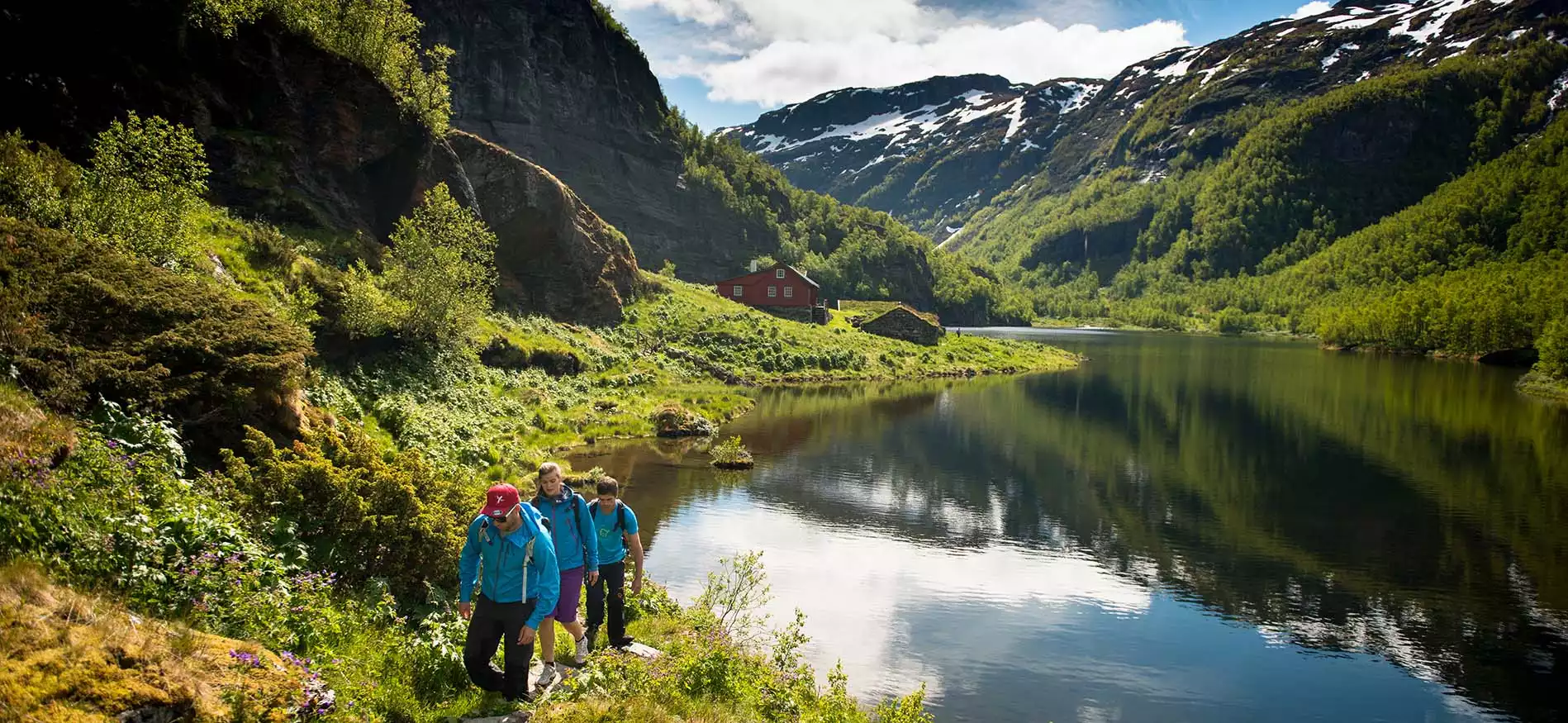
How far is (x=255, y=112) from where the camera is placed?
3356 centimetres

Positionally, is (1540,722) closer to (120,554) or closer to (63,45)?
(120,554)

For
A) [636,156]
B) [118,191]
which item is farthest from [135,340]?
[636,156]

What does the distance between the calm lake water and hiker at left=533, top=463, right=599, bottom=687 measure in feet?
23.6

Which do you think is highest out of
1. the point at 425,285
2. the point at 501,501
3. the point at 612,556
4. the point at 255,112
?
the point at 255,112

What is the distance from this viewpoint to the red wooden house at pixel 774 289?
9719 cm

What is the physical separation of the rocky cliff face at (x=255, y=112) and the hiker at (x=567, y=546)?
22.4 m

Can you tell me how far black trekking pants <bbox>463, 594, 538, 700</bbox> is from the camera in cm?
914

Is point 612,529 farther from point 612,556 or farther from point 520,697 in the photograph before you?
point 520,697

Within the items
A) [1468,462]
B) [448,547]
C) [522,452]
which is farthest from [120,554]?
[1468,462]

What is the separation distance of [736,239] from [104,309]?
131m

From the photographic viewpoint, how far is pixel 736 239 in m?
141

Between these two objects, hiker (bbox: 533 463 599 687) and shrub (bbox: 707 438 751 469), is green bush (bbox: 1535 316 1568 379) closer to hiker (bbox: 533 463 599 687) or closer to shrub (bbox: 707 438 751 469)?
Answer: shrub (bbox: 707 438 751 469)

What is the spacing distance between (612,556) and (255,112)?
1280 inches

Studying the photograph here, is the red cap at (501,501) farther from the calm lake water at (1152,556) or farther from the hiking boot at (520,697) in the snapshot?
the calm lake water at (1152,556)
